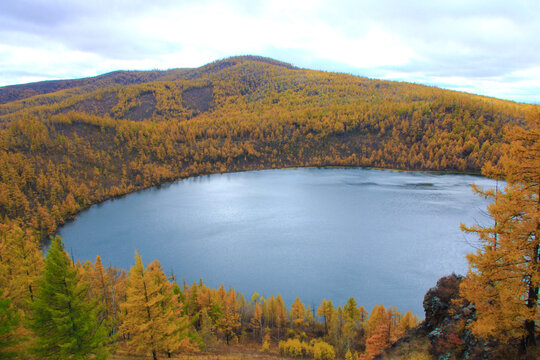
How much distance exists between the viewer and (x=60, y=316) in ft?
48.4

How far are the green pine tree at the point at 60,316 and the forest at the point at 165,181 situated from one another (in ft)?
0.18

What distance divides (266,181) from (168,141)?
73.8m

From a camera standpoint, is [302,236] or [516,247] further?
[302,236]

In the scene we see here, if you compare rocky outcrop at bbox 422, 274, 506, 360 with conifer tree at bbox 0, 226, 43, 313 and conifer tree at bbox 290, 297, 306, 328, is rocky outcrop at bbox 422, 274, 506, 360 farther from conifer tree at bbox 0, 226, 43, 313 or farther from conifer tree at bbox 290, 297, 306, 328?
conifer tree at bbox 0, 226, 43, 313

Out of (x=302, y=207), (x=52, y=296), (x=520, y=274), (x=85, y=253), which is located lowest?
(x=85, y=253)

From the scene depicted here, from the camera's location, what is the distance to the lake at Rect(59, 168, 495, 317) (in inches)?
2127

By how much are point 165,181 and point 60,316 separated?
135411 millimetres

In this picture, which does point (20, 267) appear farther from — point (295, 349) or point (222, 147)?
point (222, 147)

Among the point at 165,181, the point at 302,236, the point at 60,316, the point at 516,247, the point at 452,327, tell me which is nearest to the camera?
the point at 516,247

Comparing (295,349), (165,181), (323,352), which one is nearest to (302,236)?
(295,349)

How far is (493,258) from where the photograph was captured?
1109 centimetres

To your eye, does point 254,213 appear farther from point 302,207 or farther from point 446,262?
point 446,262

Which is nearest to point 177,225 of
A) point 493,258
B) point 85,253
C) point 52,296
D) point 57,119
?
point 85,253

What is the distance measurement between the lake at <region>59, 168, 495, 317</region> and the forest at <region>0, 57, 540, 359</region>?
732 cm
